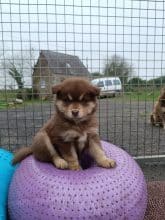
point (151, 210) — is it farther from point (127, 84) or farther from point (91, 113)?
point (127, 84)

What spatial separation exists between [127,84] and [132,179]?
189 cm

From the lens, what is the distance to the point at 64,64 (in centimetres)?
396

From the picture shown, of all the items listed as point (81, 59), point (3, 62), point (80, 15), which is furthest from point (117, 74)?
point (3, 62)

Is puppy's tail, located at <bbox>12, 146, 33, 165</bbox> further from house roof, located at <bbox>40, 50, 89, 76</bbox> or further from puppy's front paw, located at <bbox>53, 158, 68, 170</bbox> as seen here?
house roof, located at <bbox>40, 50, 89, 76</bbox>

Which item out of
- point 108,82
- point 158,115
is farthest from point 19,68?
point 158,115

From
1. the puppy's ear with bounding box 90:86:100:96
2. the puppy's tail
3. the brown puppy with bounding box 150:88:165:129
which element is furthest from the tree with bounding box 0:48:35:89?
the brown puppy with bounding box 150:88:165:129

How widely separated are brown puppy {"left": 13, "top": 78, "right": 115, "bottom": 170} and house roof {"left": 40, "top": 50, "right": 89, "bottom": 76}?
134cm

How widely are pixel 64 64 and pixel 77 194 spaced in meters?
1.98

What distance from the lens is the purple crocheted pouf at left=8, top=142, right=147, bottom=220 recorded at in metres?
2.29

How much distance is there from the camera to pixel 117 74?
417 centimetres

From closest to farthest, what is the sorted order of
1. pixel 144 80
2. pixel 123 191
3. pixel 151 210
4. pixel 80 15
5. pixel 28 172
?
1. pixel 123 191
2. pixel 28 172
3. pixel 151 210
4. pixel 80 15
5. pixel 144 80

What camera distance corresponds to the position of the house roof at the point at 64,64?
3849 millimetres

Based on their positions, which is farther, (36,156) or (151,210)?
(151,210)

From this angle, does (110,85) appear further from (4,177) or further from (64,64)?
(4,177)
